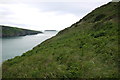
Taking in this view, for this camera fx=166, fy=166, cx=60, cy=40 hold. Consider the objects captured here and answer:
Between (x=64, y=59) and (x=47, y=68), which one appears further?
(x=64, y=59)

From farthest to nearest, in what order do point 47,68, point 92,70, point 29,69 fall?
point 29,69, point 47,68, point 92,70

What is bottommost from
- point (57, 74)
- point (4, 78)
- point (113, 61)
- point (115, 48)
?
point (4, 78)

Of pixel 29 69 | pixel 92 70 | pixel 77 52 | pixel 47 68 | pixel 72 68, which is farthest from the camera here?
pixel 77 52

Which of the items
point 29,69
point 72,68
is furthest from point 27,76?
point 72,68

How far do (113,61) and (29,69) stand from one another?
8.39 meters

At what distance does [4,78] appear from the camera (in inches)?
688

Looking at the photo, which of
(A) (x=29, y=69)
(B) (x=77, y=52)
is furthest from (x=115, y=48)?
(A) (x=29, y=69)

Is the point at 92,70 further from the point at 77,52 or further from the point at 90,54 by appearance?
the point at 77,52

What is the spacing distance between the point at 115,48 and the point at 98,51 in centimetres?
178

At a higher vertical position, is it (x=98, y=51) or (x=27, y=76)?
(x=98, y=51)

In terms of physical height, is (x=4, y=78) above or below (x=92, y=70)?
below

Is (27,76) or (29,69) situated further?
(29,69)

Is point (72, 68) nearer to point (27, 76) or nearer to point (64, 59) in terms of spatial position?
point (64, 59)

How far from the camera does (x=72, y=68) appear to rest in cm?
1487
